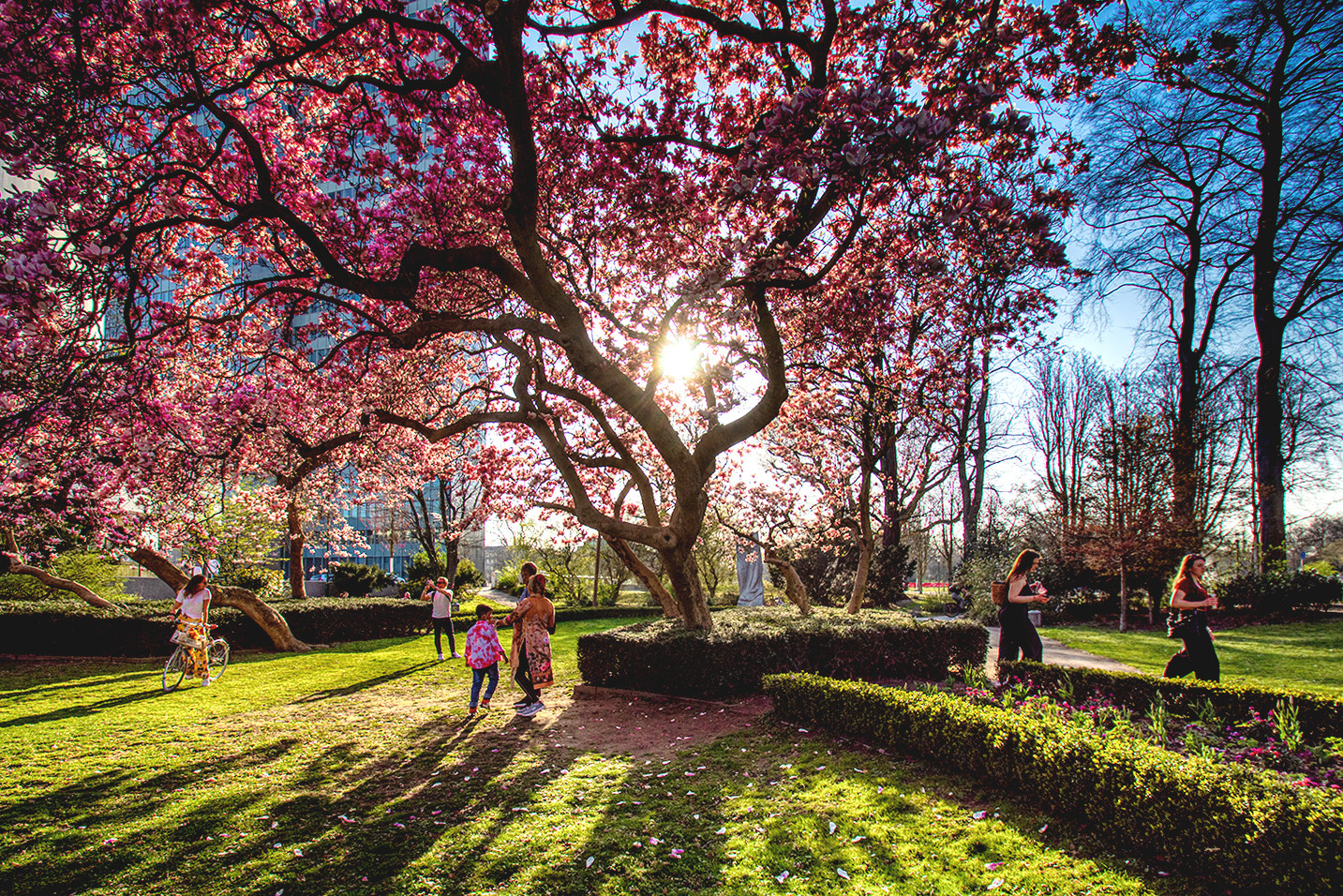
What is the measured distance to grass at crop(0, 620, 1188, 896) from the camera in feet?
11.7

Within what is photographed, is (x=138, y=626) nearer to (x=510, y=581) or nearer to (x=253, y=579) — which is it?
(x=253, y=579)

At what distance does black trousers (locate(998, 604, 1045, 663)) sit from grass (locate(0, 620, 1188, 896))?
305 cm

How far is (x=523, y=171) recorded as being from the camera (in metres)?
5.51

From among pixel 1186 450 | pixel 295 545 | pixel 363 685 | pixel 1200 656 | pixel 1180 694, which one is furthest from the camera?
pixel 1186 450

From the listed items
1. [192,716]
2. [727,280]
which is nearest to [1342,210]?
[727,280]

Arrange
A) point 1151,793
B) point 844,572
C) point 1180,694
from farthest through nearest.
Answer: point 844,572 < point 1180,694 < point 1151,793

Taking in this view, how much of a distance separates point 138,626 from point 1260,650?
2281 cm

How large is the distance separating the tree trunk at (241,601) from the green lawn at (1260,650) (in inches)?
675

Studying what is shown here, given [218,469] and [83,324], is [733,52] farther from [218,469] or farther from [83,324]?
[218,469]

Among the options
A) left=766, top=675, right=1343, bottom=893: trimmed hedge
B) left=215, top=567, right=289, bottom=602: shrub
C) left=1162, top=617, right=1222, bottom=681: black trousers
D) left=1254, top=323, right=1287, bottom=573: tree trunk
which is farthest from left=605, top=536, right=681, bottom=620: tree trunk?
left=1254, top=323, right=1287, bottom=573: tree trunk

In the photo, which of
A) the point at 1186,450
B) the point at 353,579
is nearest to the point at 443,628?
the point at 353,579

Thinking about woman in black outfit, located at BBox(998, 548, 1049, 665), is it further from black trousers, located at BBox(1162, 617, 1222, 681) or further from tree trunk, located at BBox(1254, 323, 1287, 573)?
tree trunk, located at BBox(1254, 323, 1287, 573)

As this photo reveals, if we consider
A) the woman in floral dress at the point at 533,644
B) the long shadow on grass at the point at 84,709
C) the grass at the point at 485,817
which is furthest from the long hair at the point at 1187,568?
the long shadow on grass at the point at 84,709

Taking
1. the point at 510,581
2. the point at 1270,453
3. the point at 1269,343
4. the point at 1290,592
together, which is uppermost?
the point at 1269,343
